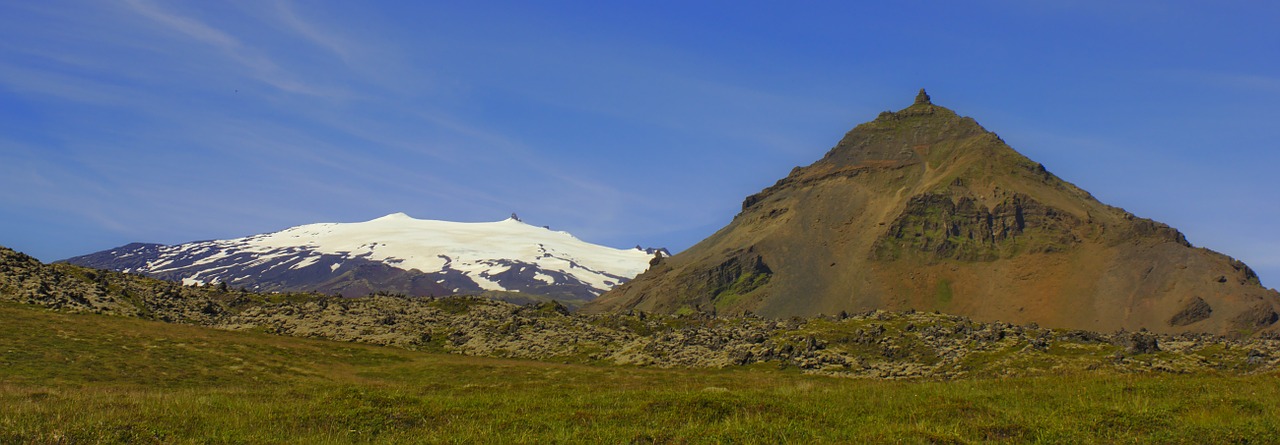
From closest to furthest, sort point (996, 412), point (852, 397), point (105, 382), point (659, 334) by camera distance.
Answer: point (996, 412) < point (852, 397) < point (105, 382) < point (659, 334)

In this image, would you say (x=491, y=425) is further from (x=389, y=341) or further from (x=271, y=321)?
(x=271, y=321)

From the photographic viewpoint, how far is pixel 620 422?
21.9 meters

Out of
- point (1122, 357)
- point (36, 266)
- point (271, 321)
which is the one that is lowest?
point (1122, 357)

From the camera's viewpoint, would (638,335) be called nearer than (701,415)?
No

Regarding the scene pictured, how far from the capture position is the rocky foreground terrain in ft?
219

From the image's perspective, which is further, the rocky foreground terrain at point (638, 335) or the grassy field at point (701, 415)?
the rocky foreground terrain at point (638, 335)

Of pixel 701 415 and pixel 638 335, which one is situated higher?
pixel 638 335

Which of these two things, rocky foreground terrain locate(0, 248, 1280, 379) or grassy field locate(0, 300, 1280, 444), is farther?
rocky foreground terrain locate(0, 248, 1280, 379)

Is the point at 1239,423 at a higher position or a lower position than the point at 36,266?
lower

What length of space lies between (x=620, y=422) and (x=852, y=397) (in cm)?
926

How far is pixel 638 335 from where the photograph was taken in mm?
97750

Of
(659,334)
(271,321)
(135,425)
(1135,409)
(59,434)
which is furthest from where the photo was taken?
(659,334)

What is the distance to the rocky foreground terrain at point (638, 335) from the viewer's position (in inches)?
2630

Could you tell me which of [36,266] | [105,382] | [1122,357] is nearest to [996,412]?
[105,382]
